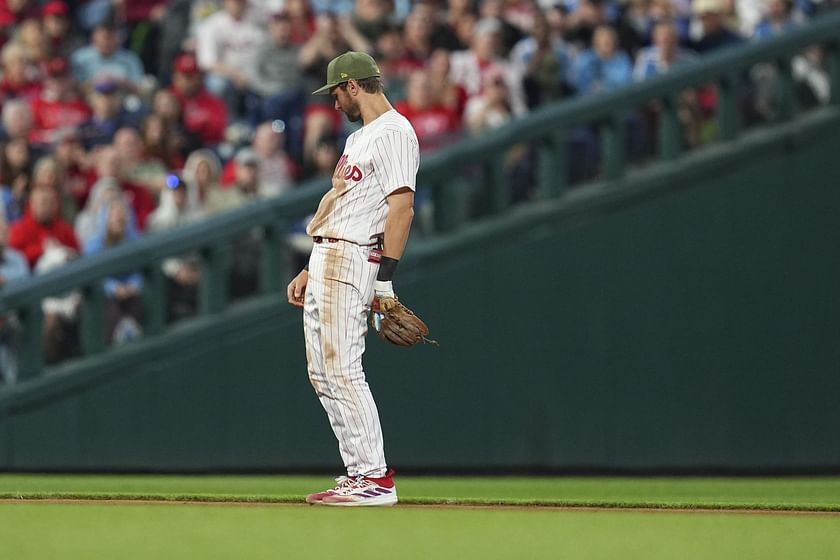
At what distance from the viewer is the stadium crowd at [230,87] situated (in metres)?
11.8

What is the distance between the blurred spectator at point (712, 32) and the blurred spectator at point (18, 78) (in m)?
5.63

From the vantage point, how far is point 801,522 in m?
6.98

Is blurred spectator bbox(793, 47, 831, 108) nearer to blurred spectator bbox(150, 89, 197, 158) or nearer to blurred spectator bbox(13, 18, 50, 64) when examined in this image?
blurred spectator bbox(150, 89, 197, 158)

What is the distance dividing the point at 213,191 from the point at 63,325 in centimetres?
148

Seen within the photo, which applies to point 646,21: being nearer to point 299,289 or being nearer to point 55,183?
point 55,183

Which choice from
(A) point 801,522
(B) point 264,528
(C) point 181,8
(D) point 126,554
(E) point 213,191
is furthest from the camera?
(C) point 181,8

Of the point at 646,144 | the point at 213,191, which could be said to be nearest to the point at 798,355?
the point at 646,144

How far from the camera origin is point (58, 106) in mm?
13969

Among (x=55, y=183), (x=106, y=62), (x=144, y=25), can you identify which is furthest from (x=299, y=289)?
(x=144, y=25)

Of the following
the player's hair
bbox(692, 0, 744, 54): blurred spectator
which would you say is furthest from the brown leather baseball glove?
bbox(692, 0, 744, 54): blurred spectator

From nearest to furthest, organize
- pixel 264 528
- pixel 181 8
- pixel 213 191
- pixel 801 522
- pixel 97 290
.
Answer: pixel 264 528 → pixel 801 522 → pixel 97 290 → pixel 213 191 → pixel 181 8

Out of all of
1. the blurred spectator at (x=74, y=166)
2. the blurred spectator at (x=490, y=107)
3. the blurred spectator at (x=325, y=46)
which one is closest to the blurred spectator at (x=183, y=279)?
the blurred spectator at (x=74, y=166)

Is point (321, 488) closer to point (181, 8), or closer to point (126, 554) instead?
point (126, 554)

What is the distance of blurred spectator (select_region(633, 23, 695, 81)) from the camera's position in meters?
12.8
